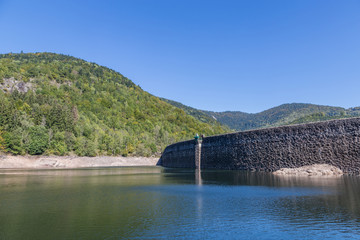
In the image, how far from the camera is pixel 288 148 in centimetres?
3500

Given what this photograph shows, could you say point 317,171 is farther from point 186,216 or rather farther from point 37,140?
point 37,140

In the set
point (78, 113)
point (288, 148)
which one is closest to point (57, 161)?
point (78, 113)

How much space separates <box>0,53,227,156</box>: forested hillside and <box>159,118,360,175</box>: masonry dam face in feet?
163

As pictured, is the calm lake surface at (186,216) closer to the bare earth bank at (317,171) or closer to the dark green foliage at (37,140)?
the bare earth bank at (317,171)

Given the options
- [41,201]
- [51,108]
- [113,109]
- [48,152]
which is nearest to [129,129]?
[113,109]

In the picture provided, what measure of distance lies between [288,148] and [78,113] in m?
96.0

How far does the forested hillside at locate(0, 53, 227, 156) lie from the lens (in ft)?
254

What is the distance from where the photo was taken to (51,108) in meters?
89.4

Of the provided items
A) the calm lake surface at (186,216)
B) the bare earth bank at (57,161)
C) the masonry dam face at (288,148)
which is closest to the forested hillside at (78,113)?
the bare earth bank at (57,161)

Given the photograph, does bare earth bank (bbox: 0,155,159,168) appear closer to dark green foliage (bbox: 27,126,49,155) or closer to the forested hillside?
dark green foliage (bbox: 27,126,49,155)

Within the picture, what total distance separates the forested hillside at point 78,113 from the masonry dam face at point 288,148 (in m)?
49.6

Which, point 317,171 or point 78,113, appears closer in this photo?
point 317,171

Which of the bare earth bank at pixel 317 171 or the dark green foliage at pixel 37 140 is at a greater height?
the dark green foliage at pixel 37 140

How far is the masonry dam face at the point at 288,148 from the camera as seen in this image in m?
29.3
